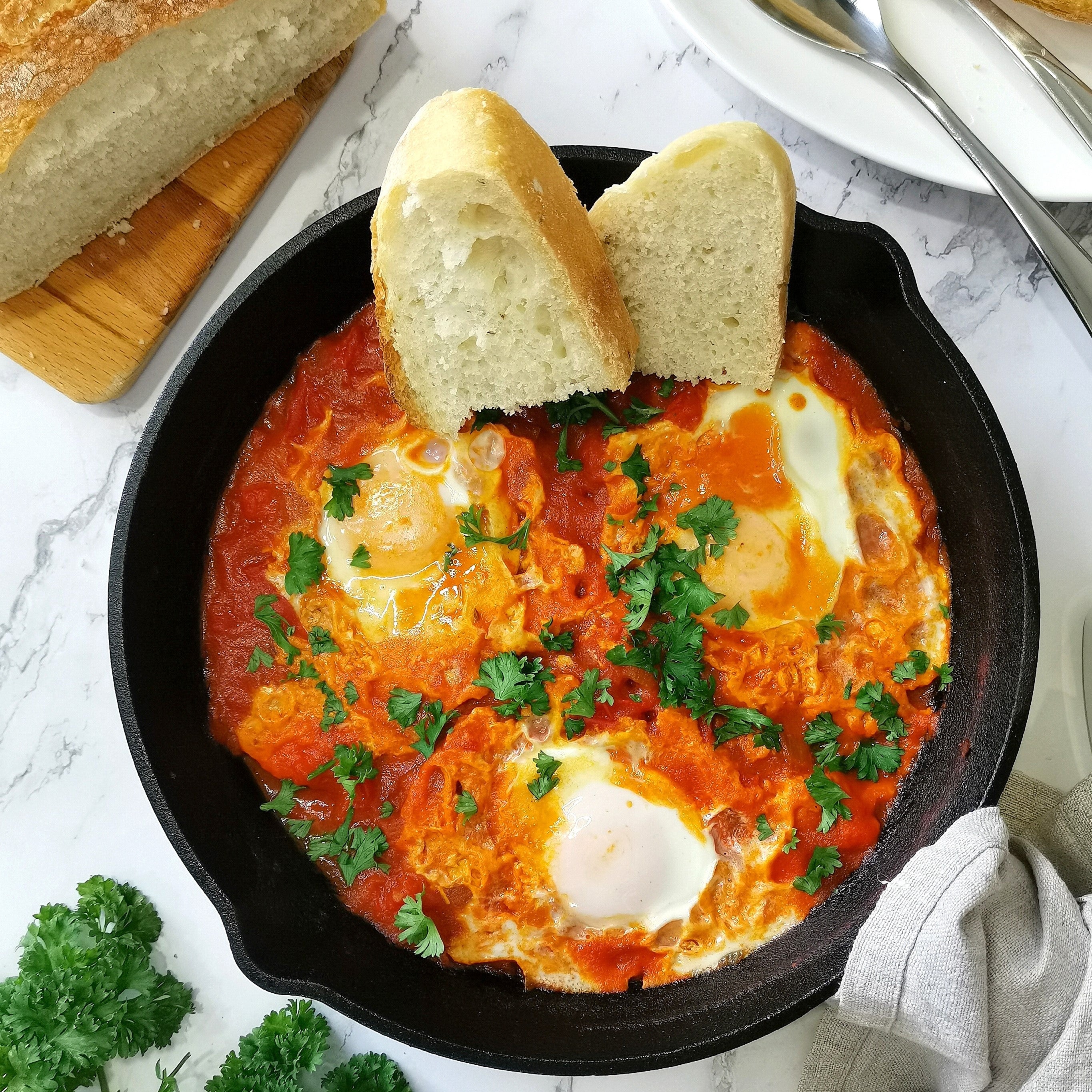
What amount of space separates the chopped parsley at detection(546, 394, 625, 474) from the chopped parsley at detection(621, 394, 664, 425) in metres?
0.04

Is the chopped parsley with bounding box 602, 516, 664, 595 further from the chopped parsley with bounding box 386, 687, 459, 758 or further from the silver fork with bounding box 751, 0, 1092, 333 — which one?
the silver fork with bounding box 751, 0, 1092, 333

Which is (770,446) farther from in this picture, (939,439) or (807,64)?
(807,64)

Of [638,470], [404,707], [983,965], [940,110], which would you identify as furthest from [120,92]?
[983,965]

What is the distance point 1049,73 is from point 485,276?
191 cm

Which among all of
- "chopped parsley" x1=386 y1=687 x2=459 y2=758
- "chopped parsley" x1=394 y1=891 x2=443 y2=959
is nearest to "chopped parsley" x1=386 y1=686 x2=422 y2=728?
"chopped parsley" x1=386 y1=687 x2=459 y2=758

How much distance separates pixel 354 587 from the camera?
3.03m

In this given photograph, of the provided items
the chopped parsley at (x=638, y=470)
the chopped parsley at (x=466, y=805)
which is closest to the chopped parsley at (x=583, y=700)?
the chopped parsley at (x=466, y=805)

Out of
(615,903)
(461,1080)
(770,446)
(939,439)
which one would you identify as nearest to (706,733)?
(615,903)

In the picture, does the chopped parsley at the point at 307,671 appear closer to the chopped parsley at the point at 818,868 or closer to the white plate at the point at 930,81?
the chopped parsley at the point at 818,868

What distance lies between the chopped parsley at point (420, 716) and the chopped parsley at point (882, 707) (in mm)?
1252

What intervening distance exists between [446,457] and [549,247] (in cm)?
81

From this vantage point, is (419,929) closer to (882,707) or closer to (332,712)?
(332,712)

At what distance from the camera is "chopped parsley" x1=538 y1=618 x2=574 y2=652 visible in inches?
116

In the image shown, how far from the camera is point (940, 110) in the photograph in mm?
3014
